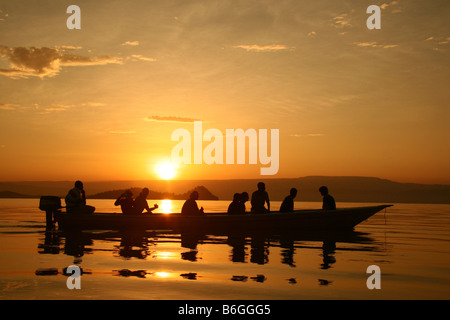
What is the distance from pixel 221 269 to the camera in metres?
11.2

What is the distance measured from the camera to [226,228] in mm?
21156

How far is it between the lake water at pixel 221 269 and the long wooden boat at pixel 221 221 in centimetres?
289

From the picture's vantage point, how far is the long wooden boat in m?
21.0

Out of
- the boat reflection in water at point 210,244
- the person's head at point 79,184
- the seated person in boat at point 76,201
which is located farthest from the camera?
the seated person in boat at point 76,201

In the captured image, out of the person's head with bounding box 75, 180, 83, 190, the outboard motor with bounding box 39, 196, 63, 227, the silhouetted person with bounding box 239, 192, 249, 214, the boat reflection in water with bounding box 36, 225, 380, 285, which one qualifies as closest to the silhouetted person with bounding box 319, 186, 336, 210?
the boat reflection in water with bounding box 36, 225, 380, 285

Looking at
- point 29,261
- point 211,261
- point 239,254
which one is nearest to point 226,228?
point 239,254

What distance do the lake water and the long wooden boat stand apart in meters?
2.89

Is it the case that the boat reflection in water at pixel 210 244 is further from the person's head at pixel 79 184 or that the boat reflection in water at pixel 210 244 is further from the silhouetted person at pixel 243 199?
the person's head at pixel 79 184

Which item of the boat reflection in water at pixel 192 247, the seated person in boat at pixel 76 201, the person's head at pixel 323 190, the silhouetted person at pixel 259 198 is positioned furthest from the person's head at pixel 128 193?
the person's head at pixel 323 190

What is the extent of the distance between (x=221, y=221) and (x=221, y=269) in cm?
979

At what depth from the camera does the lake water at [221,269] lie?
28.0ft

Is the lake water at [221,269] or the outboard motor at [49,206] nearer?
the lake water at [221,269]
